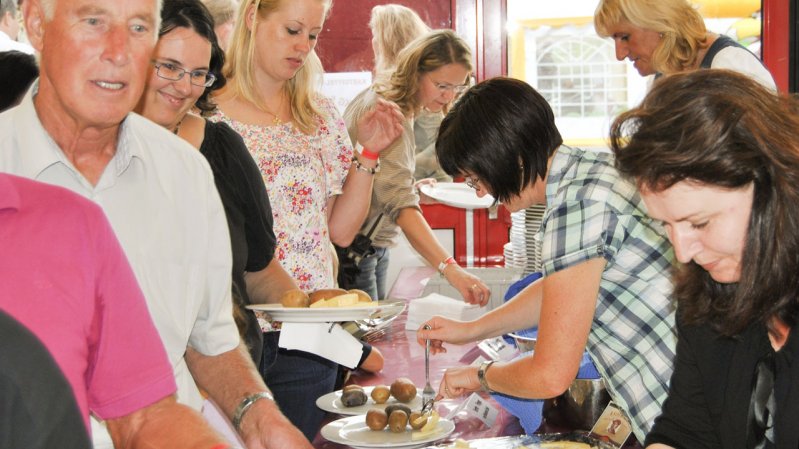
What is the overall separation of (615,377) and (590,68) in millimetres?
3747

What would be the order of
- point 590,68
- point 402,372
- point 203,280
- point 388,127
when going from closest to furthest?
point 203,280 → point 402,372 → point 388,127 → point 590,68

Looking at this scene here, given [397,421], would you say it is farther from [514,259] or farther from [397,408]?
[514,259]

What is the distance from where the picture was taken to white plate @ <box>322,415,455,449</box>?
6.16 ft

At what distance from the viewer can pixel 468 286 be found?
3203 mm

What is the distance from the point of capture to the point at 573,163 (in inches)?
74.2

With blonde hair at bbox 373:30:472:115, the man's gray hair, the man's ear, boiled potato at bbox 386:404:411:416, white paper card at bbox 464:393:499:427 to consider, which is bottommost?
white paper card at bbox 464:393:499:427

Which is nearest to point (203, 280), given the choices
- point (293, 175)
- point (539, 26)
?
point (293, 175)

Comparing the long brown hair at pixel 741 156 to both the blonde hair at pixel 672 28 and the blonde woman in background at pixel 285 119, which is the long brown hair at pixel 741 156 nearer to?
the blonde woman in background at pixel 285 119

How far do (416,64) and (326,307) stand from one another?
1765 millimetres

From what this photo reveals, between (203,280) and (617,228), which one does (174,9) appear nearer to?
(203,280)

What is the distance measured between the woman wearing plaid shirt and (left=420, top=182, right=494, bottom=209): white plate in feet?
6.82

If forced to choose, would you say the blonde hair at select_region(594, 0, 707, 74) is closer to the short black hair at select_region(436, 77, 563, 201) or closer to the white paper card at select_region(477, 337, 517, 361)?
the white paper card at select_region(477, 337, 517, 361)

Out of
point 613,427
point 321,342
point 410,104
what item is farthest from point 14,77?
point 410,104

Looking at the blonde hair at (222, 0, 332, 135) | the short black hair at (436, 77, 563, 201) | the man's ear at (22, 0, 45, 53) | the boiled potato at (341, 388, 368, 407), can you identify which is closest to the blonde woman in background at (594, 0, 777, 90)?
the blonde hair at (222, 0, 332, 135)
